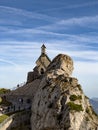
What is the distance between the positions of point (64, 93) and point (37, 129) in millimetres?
10984

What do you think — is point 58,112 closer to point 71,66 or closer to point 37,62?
point 71,66

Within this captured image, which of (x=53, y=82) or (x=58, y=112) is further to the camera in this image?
(x=53, y=82)

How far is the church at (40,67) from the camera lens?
11412 centimetres

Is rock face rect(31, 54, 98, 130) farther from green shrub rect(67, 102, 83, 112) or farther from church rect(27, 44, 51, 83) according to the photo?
church rect(27, 44, 51, 83)

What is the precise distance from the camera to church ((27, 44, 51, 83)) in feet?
374

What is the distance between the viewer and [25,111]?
3521 inches

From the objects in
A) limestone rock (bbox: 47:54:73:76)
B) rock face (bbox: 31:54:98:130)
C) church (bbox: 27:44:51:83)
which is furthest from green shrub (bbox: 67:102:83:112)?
church (bbox: 27:44:51:83)

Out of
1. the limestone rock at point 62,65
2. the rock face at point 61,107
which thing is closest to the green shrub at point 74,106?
the rock face at point 61,107

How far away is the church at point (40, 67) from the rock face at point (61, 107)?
22122 millimetres

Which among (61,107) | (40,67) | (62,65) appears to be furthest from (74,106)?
(40,67)

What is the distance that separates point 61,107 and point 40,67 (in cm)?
3761

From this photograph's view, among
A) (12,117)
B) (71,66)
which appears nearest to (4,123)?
(12,117)

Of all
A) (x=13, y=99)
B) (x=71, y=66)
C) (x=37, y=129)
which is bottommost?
(x=37, y=129)

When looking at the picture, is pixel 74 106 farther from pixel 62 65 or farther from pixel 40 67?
pixel 40 67
